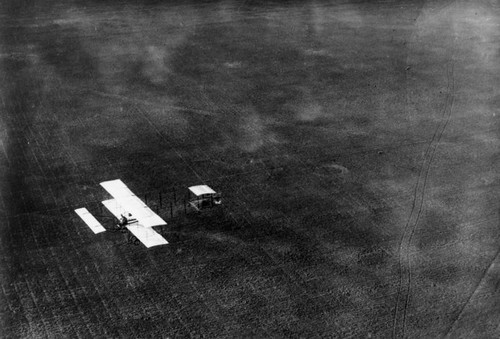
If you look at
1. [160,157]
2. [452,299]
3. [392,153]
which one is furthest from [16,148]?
[452,299]

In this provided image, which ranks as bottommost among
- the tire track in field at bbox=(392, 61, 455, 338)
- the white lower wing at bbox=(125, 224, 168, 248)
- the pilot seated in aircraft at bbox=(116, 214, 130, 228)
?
the tire track in field at bbox=(392, 61, 455, 338)

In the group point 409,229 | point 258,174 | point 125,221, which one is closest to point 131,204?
point 125,221

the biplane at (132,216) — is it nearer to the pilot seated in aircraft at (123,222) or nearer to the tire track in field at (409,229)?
the pilot seated in aircraft at (123,222)

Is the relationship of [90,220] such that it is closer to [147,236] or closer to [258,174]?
[147,236]

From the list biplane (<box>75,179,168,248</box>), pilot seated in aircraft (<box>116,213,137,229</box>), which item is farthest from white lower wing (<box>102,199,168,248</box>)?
pilot seated in aircraft (<box>116,213,137,229</box>)

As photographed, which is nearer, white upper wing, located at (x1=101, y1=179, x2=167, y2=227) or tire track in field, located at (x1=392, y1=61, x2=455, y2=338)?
tire track in field, located at (x1=392, y1=61, x2=455, y2=338)

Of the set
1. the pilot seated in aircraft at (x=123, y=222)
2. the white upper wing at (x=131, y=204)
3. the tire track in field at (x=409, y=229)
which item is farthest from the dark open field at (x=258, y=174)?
the white upper wing at (x=131, y=204)

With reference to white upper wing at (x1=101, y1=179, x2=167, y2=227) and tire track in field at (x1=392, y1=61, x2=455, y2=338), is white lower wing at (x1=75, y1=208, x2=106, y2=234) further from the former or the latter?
tire track in field at (x1=392, y1=61, x2=455, y2=338)
